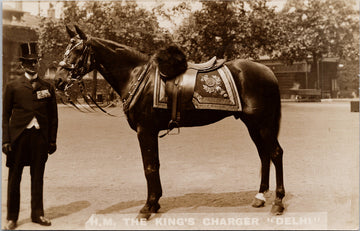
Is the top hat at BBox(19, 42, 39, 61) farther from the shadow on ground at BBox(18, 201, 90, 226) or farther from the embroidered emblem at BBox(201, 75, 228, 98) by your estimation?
the embroidered emblem at BBox(201, 75, 228, 98)

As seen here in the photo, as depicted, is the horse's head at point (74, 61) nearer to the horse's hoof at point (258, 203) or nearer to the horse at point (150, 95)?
the horse at point (150, 95)

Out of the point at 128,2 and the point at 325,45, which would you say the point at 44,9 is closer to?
the point at 128,2

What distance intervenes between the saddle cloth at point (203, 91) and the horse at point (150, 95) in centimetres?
10

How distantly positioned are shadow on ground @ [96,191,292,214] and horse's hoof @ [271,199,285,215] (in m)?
0.42

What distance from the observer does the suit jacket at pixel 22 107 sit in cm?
409

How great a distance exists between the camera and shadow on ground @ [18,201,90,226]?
4.51 metres

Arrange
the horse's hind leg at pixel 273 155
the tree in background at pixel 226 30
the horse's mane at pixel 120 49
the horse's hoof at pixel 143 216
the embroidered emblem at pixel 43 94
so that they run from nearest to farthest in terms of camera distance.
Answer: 1. the embroidered emblem at pixel 43 94
2. the horse's hoof at pixel 143 216
3. the horse's mane at pixel 120 49
4. the horse's hind leg at pixel 273 155
5. the tree in background at pixel 226 30

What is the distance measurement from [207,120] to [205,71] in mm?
649

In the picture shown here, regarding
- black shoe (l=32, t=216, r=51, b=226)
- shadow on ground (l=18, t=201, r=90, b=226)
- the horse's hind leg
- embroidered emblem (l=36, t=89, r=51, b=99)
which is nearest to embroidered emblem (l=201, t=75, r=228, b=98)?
the horse's hind leg

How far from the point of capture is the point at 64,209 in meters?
4.75

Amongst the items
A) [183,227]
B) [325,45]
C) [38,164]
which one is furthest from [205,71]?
[325,45]

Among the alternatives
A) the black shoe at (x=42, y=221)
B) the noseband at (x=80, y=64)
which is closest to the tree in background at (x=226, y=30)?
the noseband at (x=80, y=64)

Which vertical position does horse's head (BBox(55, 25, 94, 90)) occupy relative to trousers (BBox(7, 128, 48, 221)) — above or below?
above

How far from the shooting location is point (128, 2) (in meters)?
6.22
